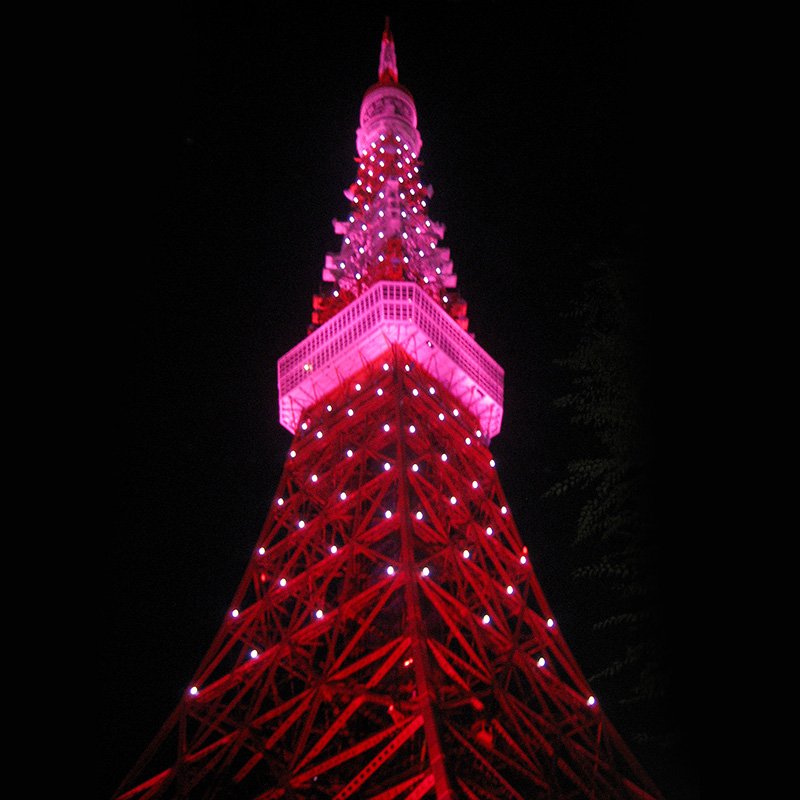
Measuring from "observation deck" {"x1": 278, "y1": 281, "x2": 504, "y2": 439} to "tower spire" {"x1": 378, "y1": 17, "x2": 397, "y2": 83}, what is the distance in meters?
9.25

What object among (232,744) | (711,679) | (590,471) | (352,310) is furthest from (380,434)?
(711,679)

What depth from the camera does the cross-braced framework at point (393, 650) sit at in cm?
907

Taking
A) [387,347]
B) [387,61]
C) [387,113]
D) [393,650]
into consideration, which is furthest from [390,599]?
[387,61]

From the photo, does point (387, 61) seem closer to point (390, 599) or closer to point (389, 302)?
point (389, 302)

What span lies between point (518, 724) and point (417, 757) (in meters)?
1.22

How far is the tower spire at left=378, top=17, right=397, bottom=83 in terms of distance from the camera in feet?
72.5

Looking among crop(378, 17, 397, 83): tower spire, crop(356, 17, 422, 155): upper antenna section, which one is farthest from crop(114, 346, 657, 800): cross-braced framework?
crop(378, 17, 397, 83): tower spire

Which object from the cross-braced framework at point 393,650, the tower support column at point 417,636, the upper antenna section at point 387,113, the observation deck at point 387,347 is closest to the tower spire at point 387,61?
the upper antenna section at point 387,113

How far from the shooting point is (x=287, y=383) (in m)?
16.0

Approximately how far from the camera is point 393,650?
988 cm

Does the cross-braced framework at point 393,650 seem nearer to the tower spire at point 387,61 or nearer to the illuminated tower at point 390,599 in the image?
the illuminated tower at point 390,599

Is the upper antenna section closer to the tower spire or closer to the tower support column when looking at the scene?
the tower spire

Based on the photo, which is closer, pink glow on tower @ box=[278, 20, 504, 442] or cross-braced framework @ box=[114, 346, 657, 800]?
cross-braced framework @ box=[114, 346, 657, 800]

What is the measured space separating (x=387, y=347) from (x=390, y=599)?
4.76 meters
